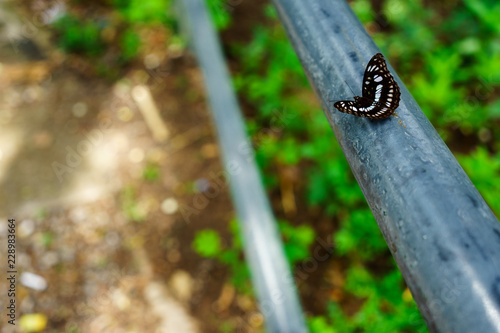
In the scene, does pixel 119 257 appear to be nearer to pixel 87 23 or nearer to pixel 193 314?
A: pixel 193 314

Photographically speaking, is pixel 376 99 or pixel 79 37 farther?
pixel 79 37

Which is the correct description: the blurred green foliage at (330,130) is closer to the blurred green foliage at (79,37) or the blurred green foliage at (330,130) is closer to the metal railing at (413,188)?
the blurred green foliage at (79,37)

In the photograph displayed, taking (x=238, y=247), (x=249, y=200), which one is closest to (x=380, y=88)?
(x=249, y=200)

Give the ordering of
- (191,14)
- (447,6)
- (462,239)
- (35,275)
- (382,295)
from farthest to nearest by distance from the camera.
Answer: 1. (447,6)
2. (35,275)
3. (191,14)
4. (382,295)
5. (462,239)

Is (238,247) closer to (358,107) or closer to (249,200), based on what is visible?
(249,200)

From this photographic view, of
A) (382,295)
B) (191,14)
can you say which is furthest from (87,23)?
(382,295)

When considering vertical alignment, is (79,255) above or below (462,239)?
above

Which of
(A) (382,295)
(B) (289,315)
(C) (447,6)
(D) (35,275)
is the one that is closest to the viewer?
(B) (289,315)

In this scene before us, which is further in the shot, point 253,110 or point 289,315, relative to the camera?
point 253,110
